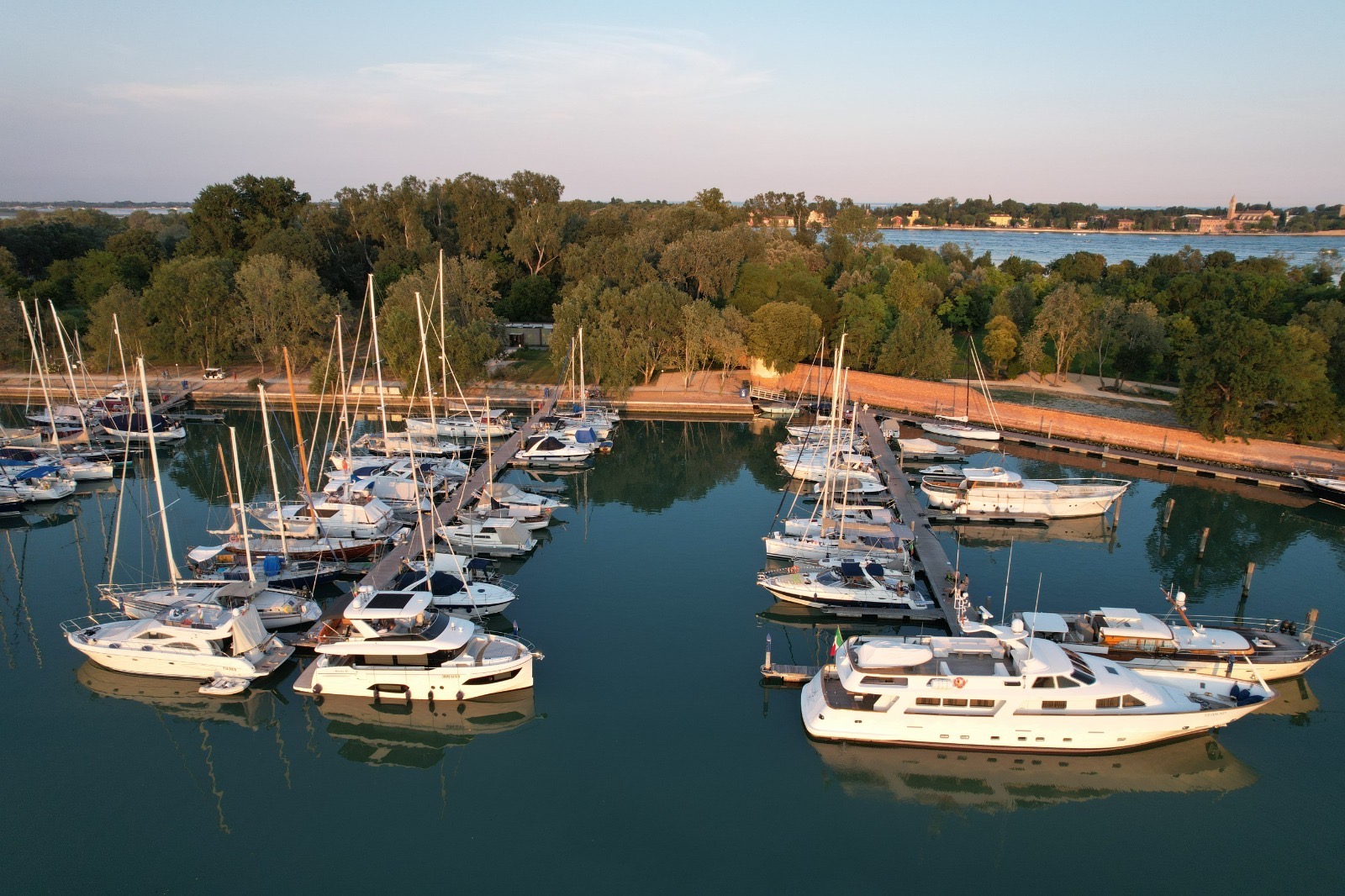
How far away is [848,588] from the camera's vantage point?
26.1m

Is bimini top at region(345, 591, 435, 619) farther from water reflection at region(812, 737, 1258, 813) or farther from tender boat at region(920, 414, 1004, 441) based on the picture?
tender boat at region(920, 414, 1004, 441)

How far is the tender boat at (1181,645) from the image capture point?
2155 cm

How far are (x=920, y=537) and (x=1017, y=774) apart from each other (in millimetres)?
12965

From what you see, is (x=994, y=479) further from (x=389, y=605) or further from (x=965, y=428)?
(x=389, y=605)

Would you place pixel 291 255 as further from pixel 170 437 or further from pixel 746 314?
pixel 746 314

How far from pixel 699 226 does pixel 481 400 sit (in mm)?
38020

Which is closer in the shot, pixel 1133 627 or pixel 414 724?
pixel 414 724

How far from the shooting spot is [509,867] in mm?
16031

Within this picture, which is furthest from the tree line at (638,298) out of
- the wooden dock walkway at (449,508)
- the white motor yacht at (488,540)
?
the white motor yacht at (488,540)

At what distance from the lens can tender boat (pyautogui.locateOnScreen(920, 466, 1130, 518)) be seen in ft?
115

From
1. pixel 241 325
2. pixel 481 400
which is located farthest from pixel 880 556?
pixel 241 325

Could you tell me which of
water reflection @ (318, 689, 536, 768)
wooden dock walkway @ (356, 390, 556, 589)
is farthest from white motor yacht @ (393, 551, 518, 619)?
water reflection @ (318, 689, 536, 768)

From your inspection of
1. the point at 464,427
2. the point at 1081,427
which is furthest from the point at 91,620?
the point at 1081,427

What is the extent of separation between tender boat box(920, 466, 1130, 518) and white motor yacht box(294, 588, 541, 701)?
20921 millimetres
